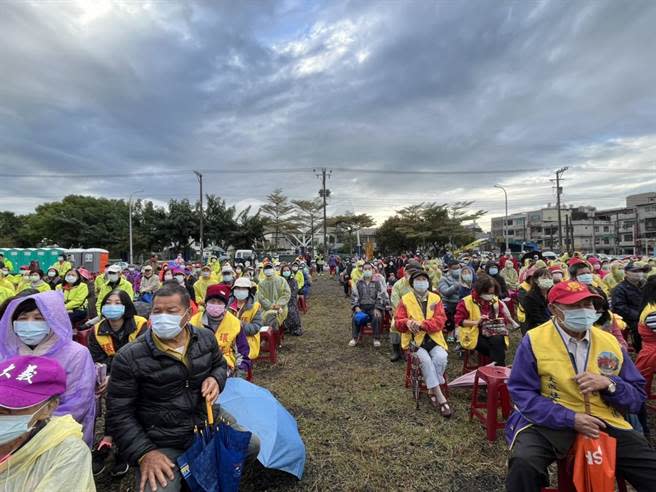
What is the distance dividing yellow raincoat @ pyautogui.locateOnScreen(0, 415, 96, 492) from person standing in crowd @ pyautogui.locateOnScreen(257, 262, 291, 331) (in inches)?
190

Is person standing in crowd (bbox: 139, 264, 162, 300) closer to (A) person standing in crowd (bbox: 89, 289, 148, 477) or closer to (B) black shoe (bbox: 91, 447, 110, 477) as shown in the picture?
(A) person standing in crowd (bbox: 89, 289, 148, 477)

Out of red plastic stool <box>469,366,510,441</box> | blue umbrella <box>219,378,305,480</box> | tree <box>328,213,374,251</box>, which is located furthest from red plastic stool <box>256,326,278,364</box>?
tree <box>328,213,374,251</box>

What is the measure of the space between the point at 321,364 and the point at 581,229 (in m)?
74.7

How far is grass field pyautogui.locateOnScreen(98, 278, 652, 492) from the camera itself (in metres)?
2.83

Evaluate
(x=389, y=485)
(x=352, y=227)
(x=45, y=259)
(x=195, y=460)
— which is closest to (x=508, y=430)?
(x=389, y=485)

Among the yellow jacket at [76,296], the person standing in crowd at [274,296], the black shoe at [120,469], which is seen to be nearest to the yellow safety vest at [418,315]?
the person standing in crowd at [274,296]

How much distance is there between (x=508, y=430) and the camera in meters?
2.41

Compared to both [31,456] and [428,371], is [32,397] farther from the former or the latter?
[428,371]

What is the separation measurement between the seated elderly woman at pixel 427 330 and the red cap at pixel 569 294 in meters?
2.00

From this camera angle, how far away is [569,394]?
215 centimetres

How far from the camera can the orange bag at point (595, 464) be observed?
6.09 ft

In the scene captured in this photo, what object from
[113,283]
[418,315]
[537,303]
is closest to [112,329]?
[113,283]

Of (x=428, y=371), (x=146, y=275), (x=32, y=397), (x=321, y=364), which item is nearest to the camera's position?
(x=32, y=397)

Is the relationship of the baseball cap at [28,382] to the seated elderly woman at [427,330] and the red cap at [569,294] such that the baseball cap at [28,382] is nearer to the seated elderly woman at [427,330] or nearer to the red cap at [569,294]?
the red cap at [569,294]
